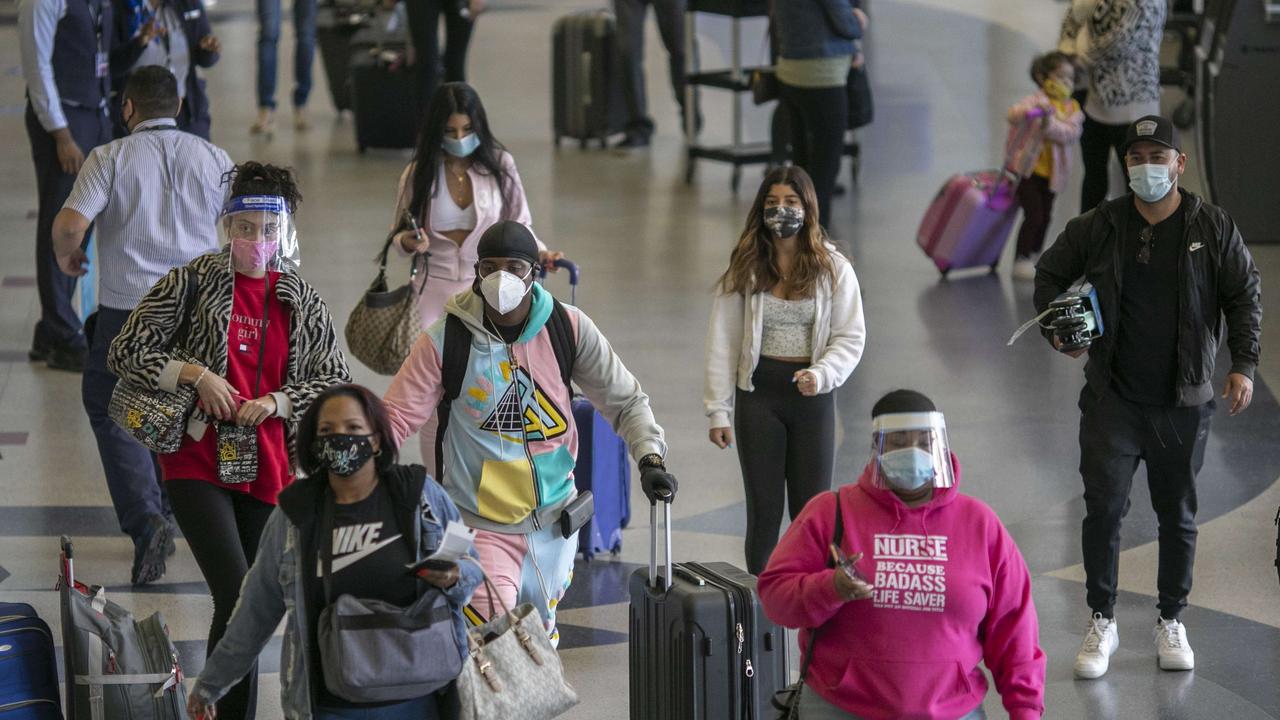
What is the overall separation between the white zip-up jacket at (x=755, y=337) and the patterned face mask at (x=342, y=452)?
2.03 meters

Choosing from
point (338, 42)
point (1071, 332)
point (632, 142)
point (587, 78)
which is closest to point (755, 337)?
point (1071, 332)

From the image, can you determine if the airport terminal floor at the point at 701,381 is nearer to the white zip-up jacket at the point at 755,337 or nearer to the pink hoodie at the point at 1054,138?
the pink hoodie at the point at 1054,138

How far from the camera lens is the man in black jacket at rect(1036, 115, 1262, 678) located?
18.3 feet

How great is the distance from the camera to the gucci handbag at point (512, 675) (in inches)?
164

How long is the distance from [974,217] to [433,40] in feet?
18.7

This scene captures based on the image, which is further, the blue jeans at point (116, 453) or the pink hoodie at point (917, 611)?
the blue jeans at point (116, 453)

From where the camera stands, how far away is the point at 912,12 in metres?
24.7

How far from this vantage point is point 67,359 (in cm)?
979

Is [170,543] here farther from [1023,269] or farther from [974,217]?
[1023,269]

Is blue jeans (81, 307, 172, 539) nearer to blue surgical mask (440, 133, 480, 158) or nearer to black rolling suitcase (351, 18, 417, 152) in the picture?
blue surgical mask (440, 133, 480, 158)

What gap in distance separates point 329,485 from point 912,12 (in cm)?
2162

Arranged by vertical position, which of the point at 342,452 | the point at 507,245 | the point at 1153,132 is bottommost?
the point at 342,452

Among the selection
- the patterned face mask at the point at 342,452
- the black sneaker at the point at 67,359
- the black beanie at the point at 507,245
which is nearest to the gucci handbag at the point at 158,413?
the black beanie at the point at 507,245

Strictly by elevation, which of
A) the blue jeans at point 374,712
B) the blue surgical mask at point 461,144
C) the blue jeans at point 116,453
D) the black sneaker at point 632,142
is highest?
the blue surgical mask at point 461,144
